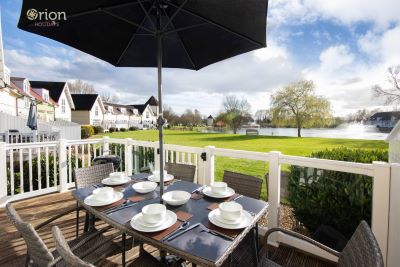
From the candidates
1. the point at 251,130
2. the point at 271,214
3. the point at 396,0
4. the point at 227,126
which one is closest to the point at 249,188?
the point at 271,214

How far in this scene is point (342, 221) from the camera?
2553 mm

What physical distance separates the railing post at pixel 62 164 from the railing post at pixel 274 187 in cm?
416

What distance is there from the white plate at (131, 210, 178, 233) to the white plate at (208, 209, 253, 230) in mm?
276

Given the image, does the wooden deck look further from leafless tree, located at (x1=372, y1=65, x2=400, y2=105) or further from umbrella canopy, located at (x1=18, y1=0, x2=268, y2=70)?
leafless tree, located at (x1=372, y1=65, x2=400, y2=105)

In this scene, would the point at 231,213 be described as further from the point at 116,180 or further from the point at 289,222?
the point at 289,222

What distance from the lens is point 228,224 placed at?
1519 millimetres

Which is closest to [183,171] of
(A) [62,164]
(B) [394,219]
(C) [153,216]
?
(C) [153,216]

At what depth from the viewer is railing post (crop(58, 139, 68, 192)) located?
4.54 metres

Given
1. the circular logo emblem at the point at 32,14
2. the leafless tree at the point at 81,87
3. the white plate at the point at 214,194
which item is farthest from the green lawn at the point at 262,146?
the leafless tree at the point at 81,87

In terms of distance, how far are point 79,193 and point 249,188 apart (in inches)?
69.8

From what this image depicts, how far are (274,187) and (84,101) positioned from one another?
3529 cm

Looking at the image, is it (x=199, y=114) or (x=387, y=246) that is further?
(x=199, y=114)

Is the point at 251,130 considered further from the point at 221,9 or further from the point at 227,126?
the point at 221,9

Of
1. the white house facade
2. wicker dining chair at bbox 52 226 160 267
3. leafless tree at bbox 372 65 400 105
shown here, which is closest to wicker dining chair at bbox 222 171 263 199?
wicker dining chair at bbox 52 226 160 267
